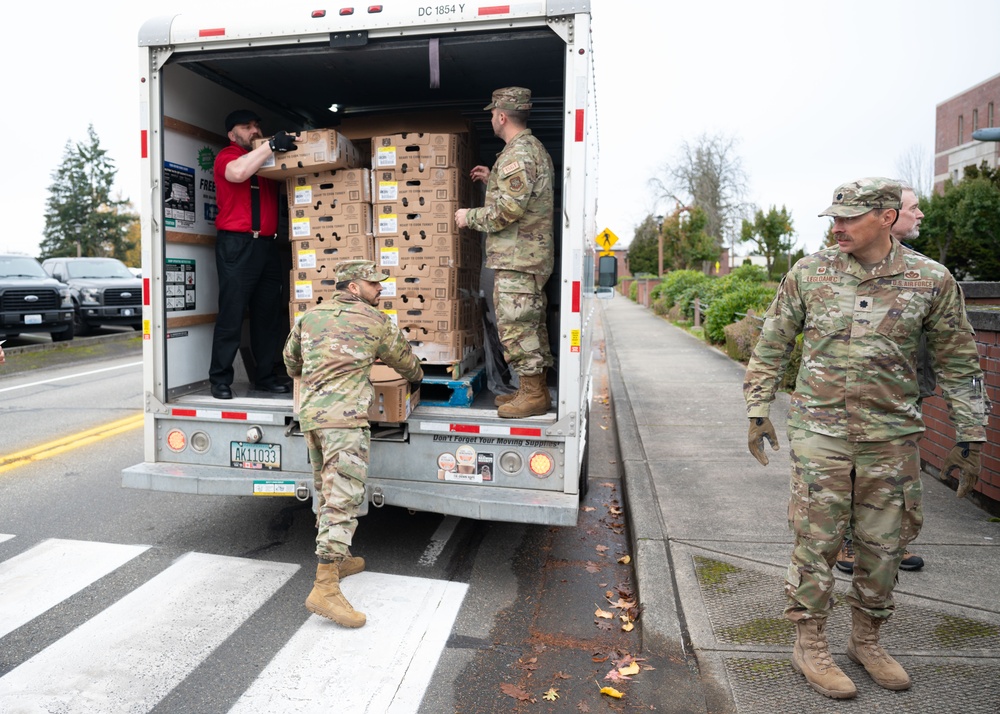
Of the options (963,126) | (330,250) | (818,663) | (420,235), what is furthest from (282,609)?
(963,126)

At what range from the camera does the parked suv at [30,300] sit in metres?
15.9

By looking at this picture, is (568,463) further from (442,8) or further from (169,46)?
(169,46)

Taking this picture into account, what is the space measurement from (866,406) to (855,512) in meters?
0.47

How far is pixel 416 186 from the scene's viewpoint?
5.58 meters

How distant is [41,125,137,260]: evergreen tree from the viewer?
59.8 meters

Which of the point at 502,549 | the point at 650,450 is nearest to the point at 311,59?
the point at 502,549

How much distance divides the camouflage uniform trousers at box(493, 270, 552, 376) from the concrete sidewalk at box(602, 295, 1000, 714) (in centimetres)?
137

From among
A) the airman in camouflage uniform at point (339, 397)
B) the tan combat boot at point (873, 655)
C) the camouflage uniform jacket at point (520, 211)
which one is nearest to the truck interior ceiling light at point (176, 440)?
the airman in camouflage uniform at point (339, 397)

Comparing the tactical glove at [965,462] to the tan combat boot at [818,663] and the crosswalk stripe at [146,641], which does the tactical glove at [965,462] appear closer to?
the tan combat boot at [818,663]

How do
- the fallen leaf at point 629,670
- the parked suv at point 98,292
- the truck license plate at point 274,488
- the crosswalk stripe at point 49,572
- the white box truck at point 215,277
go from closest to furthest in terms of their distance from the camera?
the fallen leaf at point 629,670, the crosswalk stripe at point 49,572, the white box truck at point 215,277, the truck license plate at point 274,488, the parked suv at point 98,292

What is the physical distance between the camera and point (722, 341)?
56.3 ft

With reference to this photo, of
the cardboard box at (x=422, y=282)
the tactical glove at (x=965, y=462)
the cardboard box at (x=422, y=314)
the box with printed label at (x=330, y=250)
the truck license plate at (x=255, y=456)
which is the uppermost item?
the box with printed label at (x=330, y=250)

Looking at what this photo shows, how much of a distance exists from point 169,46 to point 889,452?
4515 mm

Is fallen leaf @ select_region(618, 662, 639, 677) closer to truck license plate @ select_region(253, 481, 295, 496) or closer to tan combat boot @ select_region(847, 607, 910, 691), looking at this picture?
tan combat boot @ select_region(847, 607, 910, 691)
